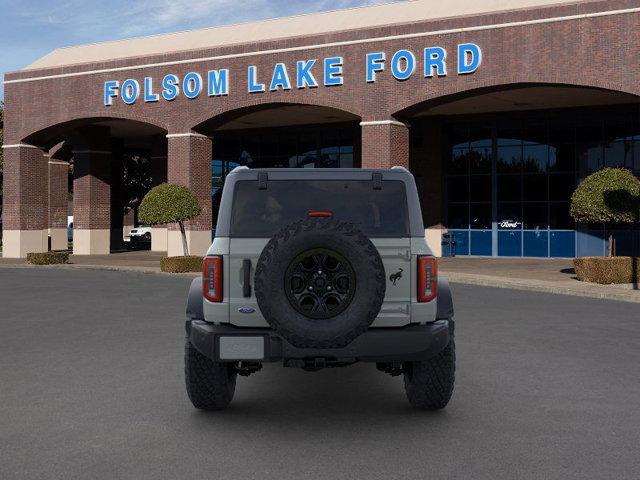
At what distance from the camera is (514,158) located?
121ft

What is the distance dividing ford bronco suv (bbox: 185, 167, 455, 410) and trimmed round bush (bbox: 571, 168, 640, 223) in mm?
16703

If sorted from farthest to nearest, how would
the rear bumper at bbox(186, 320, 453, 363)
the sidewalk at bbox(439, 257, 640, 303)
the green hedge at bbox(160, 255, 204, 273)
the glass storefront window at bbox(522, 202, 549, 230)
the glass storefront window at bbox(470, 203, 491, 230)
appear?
the glass storefront window at bbox(470, 203, 491, 230) < the glass storefront window at bbox(522, 202, 549, 230) < the green hedge at bbox(160, 255, 204, 273) < the sidewalk at bbox(439, 257, 640, 303) < the rear bumper at bbox(186, 320, 453, 363)

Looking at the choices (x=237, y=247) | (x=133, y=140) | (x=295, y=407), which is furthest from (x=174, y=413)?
(x=133, y=140)

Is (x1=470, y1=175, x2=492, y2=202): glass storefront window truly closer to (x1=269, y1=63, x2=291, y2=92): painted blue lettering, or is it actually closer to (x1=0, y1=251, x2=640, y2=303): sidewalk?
(x1=0, y1=251, x2=640, y2=303): sidewalk

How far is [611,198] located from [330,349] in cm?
1830

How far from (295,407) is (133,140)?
146 ft

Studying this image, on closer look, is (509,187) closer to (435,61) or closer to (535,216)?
(535,216)

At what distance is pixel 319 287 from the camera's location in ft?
20.3

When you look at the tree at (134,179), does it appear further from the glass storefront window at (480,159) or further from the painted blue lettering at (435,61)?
the painted blue lettering at (435,61)

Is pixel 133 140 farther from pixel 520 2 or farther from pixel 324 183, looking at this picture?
pixel 324 183

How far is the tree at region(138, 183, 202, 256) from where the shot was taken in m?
29.8

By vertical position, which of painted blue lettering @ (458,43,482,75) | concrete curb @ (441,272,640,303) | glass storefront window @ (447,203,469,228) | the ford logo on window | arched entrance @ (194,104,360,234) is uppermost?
painted blue lettering @ (458,43,482,75)

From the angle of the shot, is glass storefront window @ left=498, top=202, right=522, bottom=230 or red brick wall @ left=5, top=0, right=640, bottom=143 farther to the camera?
glass storefront window @ left=498, top=202, right=522, bottom=230

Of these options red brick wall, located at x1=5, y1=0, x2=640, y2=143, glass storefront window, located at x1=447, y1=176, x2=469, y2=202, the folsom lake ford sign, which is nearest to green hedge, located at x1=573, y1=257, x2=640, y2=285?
red brick wall, located at x1=5, y1=0, x2=640, y2=143
